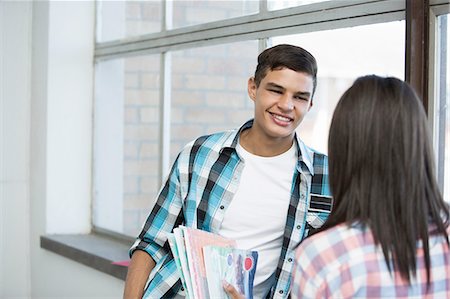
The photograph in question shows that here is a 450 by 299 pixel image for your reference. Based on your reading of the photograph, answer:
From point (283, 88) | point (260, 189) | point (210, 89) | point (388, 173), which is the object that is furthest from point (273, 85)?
point (210, 89)

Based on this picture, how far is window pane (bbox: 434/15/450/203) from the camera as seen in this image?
220 centimetres

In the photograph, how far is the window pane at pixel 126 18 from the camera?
11.8 ft

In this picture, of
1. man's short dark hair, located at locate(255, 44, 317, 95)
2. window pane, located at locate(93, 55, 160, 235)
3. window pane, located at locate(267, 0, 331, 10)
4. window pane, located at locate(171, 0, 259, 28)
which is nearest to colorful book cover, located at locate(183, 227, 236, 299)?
man's short dark hair, located at locate(255, 44, 317, 95)

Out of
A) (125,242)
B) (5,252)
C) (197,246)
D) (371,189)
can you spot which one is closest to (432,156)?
(371,189)

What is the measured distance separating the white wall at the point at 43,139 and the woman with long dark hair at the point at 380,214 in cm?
257

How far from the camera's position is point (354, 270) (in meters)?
1.39

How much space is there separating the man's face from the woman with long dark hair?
52 cm

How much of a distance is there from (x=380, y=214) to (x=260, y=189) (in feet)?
2.15

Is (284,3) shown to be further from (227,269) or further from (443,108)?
(227,269)

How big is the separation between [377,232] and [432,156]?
0.18 meters

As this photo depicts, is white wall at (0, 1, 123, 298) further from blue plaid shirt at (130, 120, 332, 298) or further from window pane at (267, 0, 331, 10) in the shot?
blue plaid shirt at (130, 120, 332, 298)

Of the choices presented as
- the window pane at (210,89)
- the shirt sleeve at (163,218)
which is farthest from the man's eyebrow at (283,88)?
the window pane at (210,89)

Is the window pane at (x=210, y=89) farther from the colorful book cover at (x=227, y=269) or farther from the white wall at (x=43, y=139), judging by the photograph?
the colorful book cover at (x=227, y=269)

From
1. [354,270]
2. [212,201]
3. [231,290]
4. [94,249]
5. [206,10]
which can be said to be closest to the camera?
[354,270]
